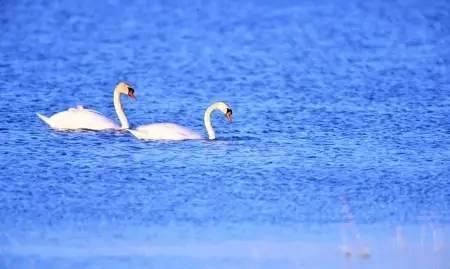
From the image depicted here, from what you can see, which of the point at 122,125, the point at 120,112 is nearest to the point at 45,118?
the point at 122,125

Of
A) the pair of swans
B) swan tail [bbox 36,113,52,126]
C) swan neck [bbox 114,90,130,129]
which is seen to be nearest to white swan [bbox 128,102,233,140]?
the pair of swans

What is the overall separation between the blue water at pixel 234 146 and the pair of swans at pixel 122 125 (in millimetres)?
126

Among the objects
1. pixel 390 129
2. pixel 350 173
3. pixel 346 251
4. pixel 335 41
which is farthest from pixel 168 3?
pixel 346 251

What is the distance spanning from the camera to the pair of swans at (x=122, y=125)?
1577 cm

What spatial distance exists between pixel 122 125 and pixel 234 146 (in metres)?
1.76

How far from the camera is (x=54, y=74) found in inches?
807

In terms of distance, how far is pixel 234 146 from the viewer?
15672 mm

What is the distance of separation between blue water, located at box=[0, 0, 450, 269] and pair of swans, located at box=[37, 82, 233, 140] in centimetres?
13

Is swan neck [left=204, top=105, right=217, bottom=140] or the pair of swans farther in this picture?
swan neck [left=204, top=105, right=217, bottom=140]

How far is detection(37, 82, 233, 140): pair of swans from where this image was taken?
51.8 feet

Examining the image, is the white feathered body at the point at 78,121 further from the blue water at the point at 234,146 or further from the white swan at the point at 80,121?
the blue water at the point at 234,146

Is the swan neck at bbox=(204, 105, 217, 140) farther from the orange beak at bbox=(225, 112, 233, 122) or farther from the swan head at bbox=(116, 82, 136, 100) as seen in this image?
the swan head at bbox=(116, 82, 136, 100)

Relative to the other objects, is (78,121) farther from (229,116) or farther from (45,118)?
Result: (229,116)

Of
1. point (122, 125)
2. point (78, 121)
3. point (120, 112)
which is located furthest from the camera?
point (120, 112)
